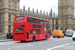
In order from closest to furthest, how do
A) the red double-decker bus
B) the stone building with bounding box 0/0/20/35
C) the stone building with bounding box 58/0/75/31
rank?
the red double-decker bus
the stone building with bounding box 0/0/20/35
the stone building with bounding box 58/0/75/31

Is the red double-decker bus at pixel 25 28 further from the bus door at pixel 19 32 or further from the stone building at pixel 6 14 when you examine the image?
the stone building at pixel 6 14

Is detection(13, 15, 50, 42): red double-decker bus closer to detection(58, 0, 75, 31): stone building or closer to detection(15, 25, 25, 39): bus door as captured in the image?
detection(15, 25, 25, 39): bus door

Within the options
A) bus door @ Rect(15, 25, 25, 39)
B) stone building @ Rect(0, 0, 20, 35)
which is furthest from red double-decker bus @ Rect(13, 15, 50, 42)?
stone building @ Rect(0, 0, 20, 35)

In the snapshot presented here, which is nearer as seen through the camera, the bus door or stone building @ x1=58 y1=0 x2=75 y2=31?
the bus door

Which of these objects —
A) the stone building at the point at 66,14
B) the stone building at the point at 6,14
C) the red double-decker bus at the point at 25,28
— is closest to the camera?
the red double-decker bus at the point at 25,28

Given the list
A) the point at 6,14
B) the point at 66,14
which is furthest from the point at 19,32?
the point at 66,14

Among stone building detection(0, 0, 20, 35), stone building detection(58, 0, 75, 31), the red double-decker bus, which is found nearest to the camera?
the red double-decker bus

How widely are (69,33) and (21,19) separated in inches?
1122

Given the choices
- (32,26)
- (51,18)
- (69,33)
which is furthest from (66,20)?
(32,26)

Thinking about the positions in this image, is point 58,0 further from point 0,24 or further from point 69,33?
point 0,24

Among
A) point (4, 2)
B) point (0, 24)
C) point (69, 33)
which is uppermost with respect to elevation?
point (4, 2)

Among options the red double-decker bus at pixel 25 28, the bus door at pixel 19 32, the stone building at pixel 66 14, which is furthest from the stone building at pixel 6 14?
the stone building at pixel 66 14

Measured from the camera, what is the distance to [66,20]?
207 feet

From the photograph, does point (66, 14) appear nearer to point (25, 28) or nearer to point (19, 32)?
point (25, 28)
